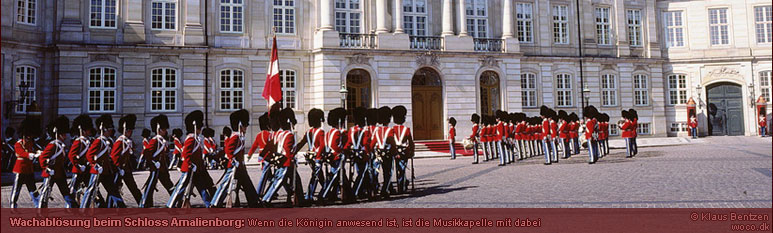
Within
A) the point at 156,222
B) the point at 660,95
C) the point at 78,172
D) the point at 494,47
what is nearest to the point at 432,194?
the point at 156,222

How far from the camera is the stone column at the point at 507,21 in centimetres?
2959

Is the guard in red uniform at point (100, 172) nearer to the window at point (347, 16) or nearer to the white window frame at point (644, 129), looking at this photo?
the window at point (347, 16)

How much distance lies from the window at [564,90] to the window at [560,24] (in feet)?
7.33

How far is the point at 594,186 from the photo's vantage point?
11.5 meters

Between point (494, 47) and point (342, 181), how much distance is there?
20651mm

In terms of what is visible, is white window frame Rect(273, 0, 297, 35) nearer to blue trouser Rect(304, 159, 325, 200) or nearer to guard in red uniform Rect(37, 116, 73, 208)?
blue trouser Rect(304, 159, 325, 200)

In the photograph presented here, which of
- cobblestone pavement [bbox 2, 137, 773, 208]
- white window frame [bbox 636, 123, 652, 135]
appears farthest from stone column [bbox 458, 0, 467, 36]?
white window frame [bbox 636, 123, 652, 135]

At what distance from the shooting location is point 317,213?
8.97 metres

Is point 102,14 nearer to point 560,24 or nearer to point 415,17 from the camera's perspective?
point 415,17

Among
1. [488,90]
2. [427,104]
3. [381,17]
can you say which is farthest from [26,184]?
[488,90]

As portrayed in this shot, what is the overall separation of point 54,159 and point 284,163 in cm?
376

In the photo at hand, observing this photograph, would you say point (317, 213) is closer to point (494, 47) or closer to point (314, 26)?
point (314, 26)

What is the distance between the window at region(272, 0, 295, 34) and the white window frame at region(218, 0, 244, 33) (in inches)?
67.4

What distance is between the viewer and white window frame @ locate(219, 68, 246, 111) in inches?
1021
